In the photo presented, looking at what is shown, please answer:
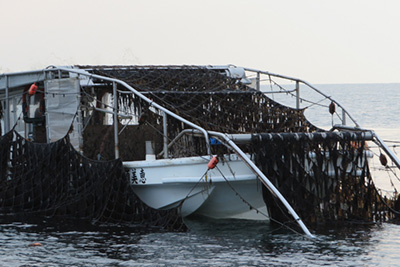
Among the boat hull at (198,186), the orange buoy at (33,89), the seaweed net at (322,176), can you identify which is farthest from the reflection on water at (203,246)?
the orange buoy at (33,89)

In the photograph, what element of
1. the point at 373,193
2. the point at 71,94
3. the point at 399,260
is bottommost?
the point at 399,260

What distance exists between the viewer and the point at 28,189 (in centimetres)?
2481

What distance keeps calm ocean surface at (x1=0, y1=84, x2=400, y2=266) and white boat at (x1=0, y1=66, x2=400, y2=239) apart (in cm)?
60

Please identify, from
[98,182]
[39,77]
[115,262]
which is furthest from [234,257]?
[39,77]

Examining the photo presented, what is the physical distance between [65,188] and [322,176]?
21.8 feet

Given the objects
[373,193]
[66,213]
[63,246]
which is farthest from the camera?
[66,213]

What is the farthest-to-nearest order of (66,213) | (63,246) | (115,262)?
1. (66,213)
2. (63,246)
3. (115,262)

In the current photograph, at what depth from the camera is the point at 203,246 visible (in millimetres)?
19656

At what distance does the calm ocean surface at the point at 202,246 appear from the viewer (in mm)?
18250

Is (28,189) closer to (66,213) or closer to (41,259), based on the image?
(66,213)

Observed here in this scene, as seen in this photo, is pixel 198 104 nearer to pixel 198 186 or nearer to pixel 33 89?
pixel 198 186

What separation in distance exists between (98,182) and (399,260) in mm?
7610

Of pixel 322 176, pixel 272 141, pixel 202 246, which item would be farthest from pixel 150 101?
pixel 322 176

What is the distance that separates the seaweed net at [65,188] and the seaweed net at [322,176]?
2.57 m
